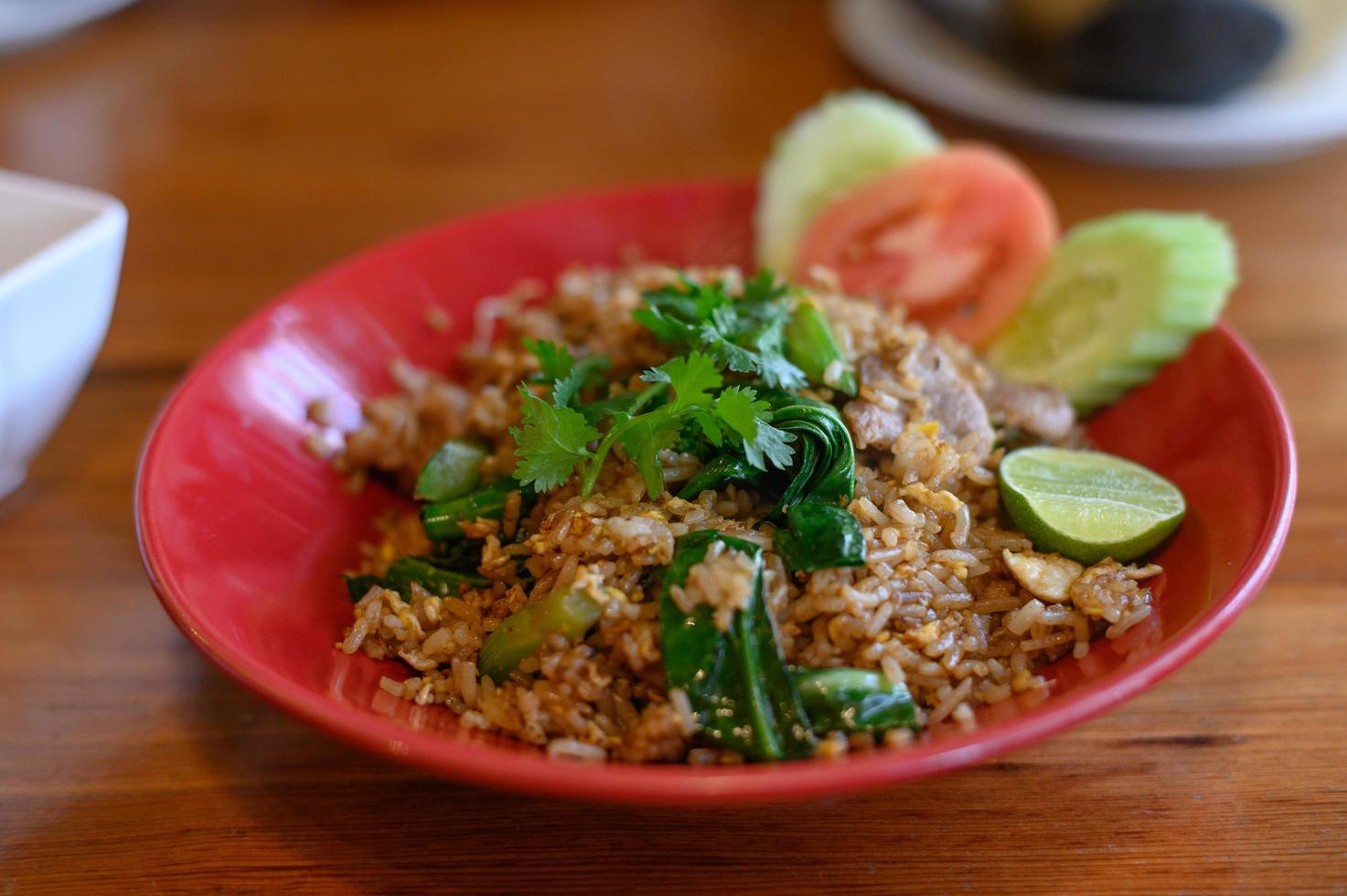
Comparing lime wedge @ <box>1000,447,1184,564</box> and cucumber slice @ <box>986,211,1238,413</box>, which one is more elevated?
cucumber slice @ <box>986,211,1238,413</box>

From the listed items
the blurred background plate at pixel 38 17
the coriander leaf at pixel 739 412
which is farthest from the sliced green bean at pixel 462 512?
the blurred background plate at pixel 38 17

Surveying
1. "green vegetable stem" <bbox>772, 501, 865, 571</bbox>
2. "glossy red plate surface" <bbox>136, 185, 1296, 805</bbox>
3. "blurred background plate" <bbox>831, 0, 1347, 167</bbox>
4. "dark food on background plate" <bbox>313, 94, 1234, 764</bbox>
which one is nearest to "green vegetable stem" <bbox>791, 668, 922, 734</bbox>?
"dark food on background plate" <bbox>313, 94, 1234, 764</bbox>

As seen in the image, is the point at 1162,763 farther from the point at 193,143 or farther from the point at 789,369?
the point at 193,143

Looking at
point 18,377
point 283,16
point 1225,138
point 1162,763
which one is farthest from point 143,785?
point 283,16

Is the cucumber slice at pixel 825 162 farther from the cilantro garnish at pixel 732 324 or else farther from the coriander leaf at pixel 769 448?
the coriander leaf at pixel 769 448

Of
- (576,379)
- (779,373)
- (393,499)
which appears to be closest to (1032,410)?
(779,373)

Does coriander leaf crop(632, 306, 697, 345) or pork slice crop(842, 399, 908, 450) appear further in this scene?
coriander leaf crop(632, 306, 697, 345)

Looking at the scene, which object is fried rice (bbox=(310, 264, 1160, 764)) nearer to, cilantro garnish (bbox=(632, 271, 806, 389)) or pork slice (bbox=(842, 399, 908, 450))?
pork slice (bbox=(842, 399, 908, 450))

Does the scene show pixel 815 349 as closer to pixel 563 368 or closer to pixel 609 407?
pixel 609 407
